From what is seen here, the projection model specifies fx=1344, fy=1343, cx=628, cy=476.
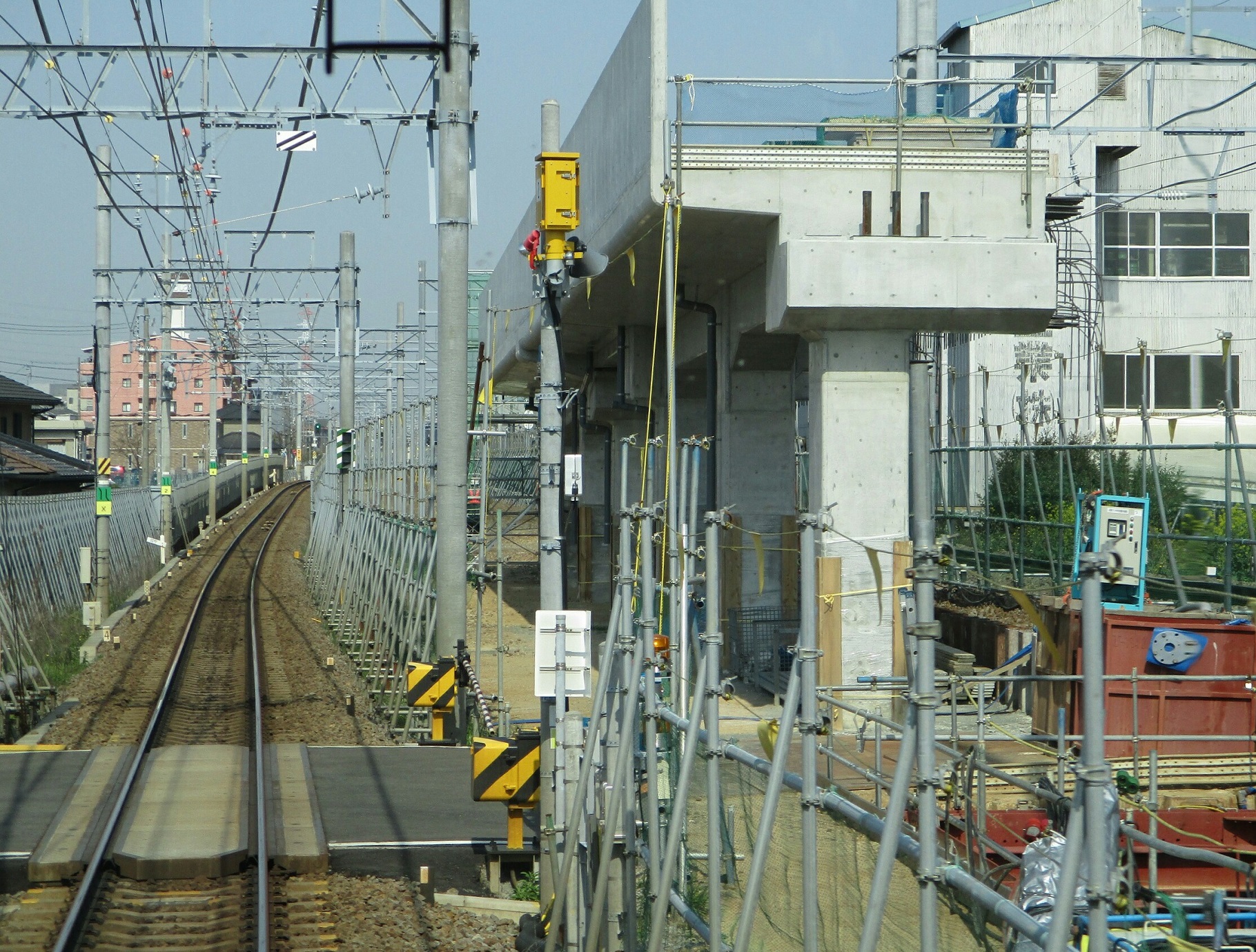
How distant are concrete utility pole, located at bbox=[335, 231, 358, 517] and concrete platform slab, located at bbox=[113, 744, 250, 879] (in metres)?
14.8

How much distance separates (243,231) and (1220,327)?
1887 centimetres

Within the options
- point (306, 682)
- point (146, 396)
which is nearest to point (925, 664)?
point (306, 682)

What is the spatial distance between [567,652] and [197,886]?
10.6 feet

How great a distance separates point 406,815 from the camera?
410 inches

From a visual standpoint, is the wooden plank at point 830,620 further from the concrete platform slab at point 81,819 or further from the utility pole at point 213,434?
the utility pole at point 213,434

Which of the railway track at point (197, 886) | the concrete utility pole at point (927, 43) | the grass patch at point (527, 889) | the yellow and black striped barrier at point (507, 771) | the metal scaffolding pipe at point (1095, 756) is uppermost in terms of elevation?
the concrete utility pole at point (927, 43)

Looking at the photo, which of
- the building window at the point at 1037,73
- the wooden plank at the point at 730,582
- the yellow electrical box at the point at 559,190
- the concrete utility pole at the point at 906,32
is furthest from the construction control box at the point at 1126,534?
the concrete utility pole at the point at 906,32

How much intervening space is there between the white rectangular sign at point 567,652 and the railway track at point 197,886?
6.70 ft

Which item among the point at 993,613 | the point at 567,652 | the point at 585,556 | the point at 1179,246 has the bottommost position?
the point at 993,613

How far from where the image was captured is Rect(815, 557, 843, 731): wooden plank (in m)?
12.6

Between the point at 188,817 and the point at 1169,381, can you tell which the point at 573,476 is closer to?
the point at 188,817

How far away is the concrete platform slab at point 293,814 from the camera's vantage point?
357 inches

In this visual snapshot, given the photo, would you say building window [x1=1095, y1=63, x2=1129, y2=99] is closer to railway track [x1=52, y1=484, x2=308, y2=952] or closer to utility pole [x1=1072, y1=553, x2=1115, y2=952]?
railway track [x1=52, y1=484, x2=308, y2=952]

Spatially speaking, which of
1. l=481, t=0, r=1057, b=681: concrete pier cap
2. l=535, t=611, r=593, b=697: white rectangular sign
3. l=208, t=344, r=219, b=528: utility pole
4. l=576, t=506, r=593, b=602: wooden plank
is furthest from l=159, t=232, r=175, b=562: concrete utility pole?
l=535, t=611, r=593, b=697: white rectangular sign
